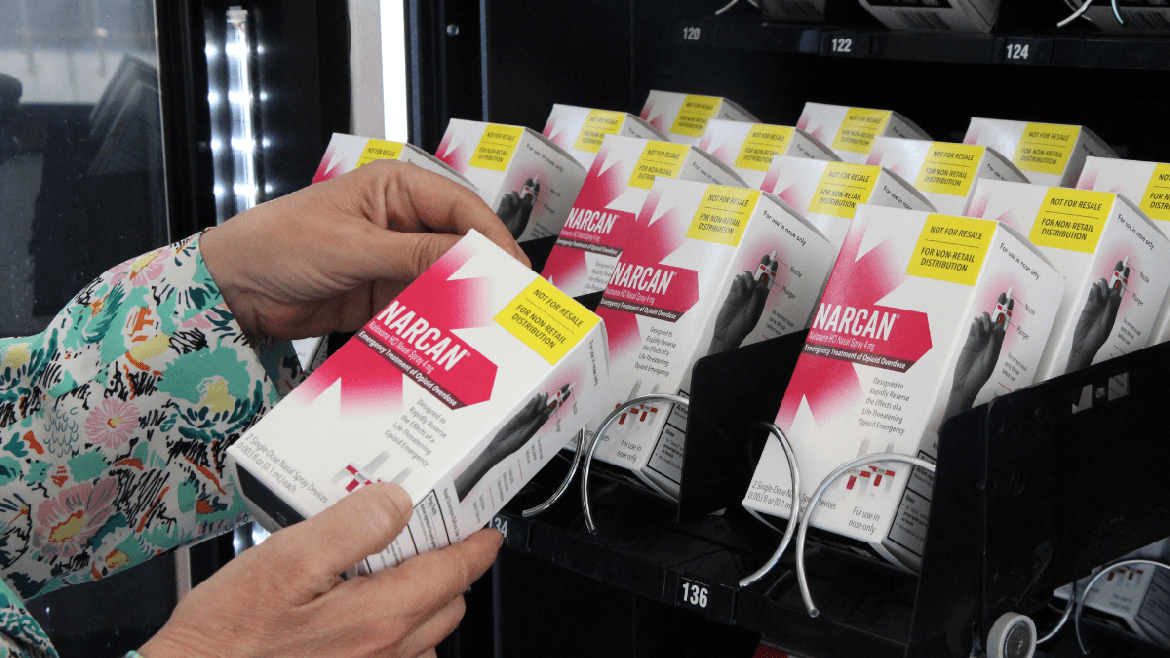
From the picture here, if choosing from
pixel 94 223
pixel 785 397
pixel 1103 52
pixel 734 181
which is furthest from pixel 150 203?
pixel 1103 52

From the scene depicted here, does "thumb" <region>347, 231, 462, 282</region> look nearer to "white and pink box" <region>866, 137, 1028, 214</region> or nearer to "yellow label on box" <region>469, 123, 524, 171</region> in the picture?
"yellow label on box" <region>469, 123, 524, 171</region>

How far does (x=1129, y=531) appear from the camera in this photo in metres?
0.86

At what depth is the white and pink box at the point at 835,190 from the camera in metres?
0.98

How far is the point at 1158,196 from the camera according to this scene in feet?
3.04

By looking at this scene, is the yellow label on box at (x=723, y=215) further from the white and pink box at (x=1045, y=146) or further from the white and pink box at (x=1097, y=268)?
the white and pink box at (x=1045, y=146)

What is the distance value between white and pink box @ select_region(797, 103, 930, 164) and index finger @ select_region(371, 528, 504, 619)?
0.71 meters

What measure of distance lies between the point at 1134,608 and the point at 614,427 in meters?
0.57

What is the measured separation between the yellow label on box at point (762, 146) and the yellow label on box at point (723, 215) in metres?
0.24

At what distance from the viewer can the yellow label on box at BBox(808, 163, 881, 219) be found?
3.24ft

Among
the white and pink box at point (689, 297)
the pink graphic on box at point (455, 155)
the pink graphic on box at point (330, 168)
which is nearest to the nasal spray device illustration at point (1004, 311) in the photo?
the white and pink box at point (689, 297)

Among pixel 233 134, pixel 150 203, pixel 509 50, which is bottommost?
pixel 150 203

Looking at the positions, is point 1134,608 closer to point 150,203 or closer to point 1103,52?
point 1103,52

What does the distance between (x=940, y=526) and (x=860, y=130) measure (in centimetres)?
71

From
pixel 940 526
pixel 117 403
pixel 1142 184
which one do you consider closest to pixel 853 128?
pixel 1142 184
